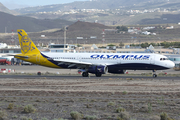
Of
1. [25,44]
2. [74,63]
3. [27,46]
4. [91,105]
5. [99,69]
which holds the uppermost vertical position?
[25,44]

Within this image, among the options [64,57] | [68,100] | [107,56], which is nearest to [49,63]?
[64,57]

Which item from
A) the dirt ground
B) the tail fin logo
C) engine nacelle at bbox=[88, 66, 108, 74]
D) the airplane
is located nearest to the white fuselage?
the airplane

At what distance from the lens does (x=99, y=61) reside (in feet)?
157

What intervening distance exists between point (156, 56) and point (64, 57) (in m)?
15.4

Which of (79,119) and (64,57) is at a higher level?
(64,57)

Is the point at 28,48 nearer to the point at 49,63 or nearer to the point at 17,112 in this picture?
the point at 49,63

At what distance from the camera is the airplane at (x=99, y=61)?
4616 cm

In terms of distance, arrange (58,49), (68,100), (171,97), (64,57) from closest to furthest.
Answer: (68,100) → (171,97) → (64,57) → (58,49)

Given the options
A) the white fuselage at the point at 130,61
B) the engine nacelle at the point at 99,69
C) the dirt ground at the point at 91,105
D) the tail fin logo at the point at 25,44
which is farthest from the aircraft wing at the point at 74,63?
the dirt ground at the point at 91,105

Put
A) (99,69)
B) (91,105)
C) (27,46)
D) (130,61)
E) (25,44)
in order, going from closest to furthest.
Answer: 1. (91,105)
2. (99,69)
3. (130,61)
4. (27,46)
5. (25,44)

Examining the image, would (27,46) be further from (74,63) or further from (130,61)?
(130,61)

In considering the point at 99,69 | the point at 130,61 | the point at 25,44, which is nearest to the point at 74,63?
the point at 99,69

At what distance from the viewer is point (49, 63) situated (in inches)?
1948

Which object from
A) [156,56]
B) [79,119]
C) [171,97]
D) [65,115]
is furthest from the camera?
[156,56]
